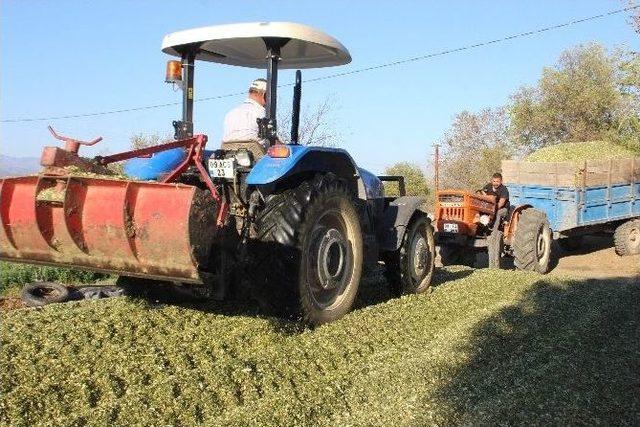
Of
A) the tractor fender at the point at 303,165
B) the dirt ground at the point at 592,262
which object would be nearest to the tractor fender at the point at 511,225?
the dirt ground at the point at 592,262

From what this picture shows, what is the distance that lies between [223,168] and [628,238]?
11.3 m

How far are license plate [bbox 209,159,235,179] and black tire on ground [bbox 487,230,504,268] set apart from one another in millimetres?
6529

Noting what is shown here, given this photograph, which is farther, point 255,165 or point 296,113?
point 296,113

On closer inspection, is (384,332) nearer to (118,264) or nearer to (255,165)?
(255,165)

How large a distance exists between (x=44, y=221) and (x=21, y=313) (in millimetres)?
1215

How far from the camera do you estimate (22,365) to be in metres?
3.81

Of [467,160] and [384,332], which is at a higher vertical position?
[467,160]

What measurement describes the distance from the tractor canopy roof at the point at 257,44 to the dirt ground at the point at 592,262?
23.2 feet

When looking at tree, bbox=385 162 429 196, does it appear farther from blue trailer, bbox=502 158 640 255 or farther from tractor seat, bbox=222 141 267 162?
tractor seat, bbox=222 141 267 162

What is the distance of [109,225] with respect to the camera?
4152 mm

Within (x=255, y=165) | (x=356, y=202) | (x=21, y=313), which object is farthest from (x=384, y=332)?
(x=21, y=313)

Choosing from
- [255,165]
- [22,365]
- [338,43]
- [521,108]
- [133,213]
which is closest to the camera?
[22,365]

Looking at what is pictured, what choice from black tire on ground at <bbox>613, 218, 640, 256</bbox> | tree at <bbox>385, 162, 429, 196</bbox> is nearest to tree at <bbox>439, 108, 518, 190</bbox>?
tree at <bbox>385, 162, 429, 196</bbox>

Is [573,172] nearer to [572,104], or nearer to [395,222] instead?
[395,222]
